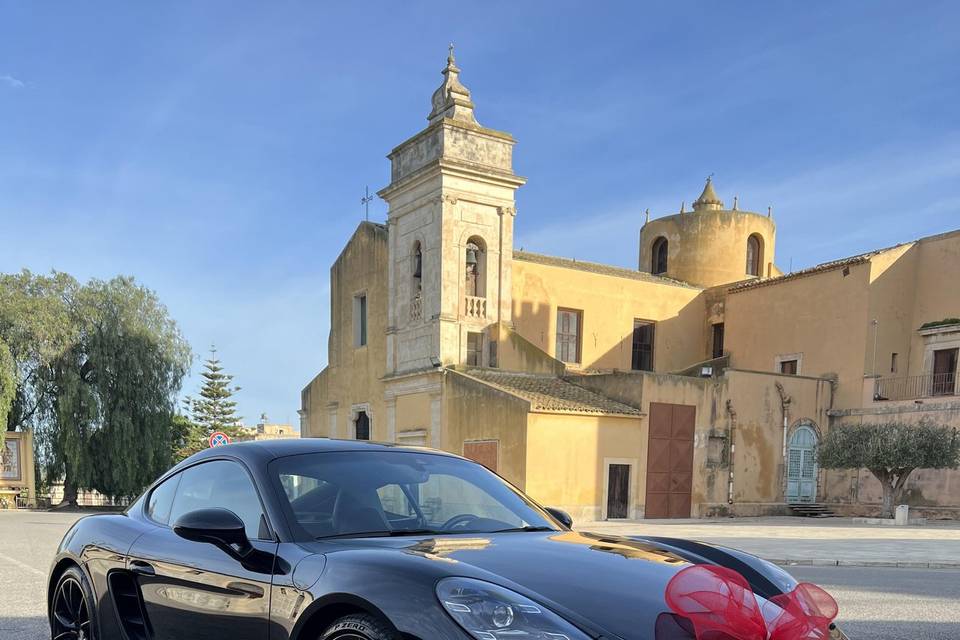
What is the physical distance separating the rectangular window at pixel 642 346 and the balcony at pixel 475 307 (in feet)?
26.5

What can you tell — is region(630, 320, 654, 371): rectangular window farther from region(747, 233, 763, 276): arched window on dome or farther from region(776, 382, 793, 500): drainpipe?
region(747, 233, 763, 276): arched window on dome

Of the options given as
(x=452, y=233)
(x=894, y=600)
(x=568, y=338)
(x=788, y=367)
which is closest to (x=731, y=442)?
(x=788, y=367)

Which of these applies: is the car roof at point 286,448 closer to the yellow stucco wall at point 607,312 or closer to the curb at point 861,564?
the curb at point 861,564

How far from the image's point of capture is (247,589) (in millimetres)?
3391

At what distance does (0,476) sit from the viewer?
104 feet

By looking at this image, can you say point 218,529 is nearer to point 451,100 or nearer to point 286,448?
point 286,448

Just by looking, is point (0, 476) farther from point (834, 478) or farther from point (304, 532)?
point (304, 532)

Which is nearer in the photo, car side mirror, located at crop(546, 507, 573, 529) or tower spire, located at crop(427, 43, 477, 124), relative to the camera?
car side mirror, located at crop(546, 507, 573, 529)

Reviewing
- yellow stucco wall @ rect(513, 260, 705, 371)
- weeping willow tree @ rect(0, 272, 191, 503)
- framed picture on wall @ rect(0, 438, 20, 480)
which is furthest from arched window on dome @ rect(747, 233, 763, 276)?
framed picture on wall @ rect(0, 438, 20, 480)

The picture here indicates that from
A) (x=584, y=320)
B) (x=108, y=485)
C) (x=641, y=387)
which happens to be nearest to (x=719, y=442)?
(x=641, y=387)

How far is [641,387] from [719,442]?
12.5 feet

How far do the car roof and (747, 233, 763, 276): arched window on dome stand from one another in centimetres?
3794

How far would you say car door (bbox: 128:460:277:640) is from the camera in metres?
3.38

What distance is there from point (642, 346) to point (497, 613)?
32.4 metres
